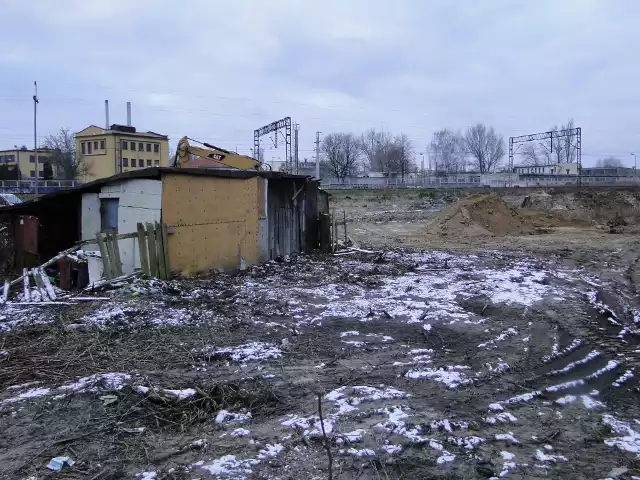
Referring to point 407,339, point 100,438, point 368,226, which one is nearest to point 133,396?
point 100,438

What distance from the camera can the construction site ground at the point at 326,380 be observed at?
4.46 m

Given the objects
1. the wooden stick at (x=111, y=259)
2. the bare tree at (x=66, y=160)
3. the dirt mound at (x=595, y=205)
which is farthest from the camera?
the bare tree at (x=66, y=160)

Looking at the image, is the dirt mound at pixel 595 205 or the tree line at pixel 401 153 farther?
the tree line at pixel 401 153

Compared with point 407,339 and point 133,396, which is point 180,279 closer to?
point 407,339

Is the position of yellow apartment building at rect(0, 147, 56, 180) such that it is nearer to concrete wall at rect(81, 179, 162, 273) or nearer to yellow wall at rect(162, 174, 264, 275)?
concrete wall at rect(81, 179, 162, 273)

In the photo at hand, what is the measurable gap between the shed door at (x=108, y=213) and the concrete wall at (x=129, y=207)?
0.41 feet

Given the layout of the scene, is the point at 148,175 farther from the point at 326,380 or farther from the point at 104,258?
the point at 326,380

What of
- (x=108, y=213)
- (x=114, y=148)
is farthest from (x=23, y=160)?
(x=108, y=213)

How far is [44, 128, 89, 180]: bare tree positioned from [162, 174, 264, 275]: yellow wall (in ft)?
172

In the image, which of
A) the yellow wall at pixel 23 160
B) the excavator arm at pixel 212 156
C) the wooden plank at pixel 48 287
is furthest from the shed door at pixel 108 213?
the yellow wall at pixel 23 160

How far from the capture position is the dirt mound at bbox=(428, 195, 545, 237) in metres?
29.7

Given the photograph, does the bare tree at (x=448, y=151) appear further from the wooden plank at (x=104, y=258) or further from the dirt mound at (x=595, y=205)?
the wooden plank at (x=104, y=258)

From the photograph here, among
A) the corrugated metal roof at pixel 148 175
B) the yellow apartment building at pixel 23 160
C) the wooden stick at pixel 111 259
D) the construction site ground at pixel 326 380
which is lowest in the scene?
the construction site ground at pixel 326 380

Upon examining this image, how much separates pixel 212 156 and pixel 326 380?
14.4m
